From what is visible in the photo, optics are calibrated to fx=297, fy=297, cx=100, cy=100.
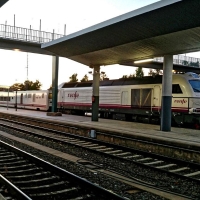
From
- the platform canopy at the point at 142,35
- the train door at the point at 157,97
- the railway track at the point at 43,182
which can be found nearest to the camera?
the railway track at the point at 43,182

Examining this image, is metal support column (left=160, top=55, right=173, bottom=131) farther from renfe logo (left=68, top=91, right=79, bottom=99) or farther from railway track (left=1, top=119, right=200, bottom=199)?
renfe logo (left=68, top=91, right=79, bottom=99)

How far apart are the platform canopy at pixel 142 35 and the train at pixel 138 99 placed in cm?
341

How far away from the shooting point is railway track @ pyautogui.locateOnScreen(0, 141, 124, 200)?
5.84m

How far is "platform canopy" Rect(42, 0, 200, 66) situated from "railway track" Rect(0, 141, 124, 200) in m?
7.18

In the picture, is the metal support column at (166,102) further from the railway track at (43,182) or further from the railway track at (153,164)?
the railway track at (43,182)

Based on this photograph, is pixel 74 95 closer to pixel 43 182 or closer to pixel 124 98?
pixel 124 98

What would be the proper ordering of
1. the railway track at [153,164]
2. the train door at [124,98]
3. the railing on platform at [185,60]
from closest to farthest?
the railway track at [153,164]
the train door at [124,98]
the railing on platform at [185,60]

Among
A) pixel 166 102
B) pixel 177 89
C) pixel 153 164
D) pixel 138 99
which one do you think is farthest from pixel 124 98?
pixel 153 164

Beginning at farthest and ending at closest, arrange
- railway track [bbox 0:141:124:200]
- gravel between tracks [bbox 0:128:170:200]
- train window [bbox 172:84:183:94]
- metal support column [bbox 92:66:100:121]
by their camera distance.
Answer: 1. metal support column [bbox 92:66:100:121]
2. train window [bbox 172:84:183:94]
3. gravel between tracks [bbox 0:128:170:200]
4. railway track [bbox 0:141:124:200]

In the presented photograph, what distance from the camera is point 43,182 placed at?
6785mm

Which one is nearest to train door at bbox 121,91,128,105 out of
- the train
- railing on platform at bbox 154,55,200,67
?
the train

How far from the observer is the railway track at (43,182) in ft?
19.1

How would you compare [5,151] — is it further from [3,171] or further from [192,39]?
[192,39]

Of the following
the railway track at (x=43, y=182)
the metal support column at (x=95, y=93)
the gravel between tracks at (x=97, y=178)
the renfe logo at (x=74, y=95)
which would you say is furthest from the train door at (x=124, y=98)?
the railway track at (x=43, y=182)
